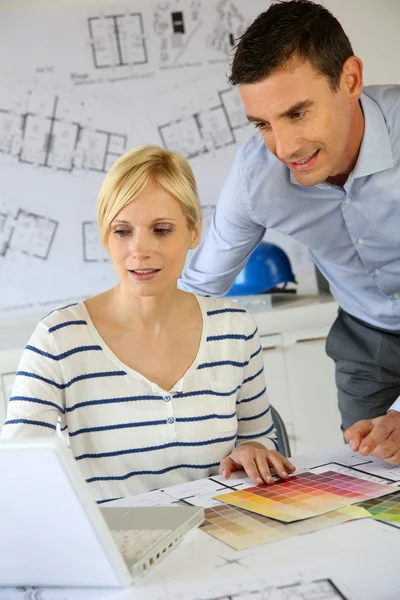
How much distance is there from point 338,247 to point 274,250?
128cm

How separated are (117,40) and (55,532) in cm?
271

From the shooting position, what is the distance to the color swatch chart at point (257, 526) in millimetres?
1073

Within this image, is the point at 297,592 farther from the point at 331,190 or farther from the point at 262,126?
the point at 331,190

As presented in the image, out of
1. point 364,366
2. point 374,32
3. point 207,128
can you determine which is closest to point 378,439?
point 364,366

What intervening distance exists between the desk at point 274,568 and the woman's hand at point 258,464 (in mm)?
266

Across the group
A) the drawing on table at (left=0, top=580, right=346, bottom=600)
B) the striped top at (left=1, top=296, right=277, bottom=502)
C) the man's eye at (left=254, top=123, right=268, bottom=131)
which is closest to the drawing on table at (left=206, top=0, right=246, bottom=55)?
the man's eye at (left=254, top=123, right=268, bottom=131)

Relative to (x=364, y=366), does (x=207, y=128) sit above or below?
above

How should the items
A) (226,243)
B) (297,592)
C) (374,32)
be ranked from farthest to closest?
(374,32) → (226,243) → (297,592)

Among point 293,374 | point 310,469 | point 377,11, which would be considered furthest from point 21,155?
point 310,469

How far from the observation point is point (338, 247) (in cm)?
188

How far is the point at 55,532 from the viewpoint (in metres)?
0.91

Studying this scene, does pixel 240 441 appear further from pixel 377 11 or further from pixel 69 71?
pixel 377 11

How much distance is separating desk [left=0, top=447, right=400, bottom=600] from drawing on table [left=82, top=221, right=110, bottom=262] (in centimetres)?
228

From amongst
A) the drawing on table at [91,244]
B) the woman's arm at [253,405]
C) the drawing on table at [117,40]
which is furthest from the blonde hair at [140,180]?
the drawing on table at [117,40]
